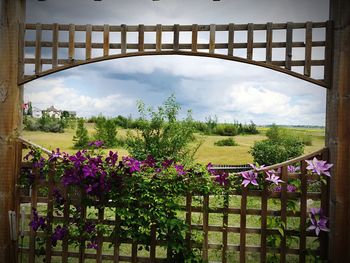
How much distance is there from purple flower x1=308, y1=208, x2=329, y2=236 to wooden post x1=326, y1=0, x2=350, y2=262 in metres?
0.06

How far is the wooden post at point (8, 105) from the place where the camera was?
3072mm

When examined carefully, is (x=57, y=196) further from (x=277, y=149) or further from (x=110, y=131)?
(x=277, y=149)

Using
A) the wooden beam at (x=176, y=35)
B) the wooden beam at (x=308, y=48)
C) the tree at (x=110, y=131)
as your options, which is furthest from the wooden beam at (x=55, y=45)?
the tree at (x=110, y=131)

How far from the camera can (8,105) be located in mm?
3090

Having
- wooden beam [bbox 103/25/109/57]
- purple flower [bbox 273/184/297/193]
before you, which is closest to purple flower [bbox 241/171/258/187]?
purple flower [bbox 273/184/297/193]

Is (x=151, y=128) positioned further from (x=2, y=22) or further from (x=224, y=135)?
(x=2, y=22)

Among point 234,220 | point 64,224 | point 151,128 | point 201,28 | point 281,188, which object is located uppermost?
point 201,28

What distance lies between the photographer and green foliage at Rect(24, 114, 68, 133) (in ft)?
30.1

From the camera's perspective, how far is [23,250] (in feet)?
10.5

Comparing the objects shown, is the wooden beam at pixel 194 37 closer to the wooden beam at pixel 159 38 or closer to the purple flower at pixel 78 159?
the wooden beam at pixel 159 38

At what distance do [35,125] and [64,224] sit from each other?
6.72 meters

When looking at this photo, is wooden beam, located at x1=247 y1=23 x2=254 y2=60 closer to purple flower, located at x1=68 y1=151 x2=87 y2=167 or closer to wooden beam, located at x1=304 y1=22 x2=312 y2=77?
wooden beam, located at x1=304 y1=22 x2=312 y2=77

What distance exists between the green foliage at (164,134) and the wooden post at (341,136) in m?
4.83

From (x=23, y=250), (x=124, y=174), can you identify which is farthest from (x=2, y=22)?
(x=23, y=250)
